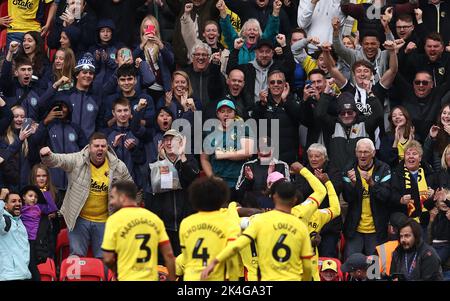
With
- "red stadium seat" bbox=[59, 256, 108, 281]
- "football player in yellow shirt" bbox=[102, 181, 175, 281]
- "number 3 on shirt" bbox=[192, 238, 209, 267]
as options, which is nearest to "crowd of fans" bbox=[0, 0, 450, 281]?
"red stadium seat" bbox=[59, 256, 108, 281]

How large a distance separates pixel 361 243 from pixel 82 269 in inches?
149

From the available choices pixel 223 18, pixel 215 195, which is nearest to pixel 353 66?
pixel 223 18

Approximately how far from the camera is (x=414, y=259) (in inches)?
755

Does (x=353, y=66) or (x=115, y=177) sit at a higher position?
(x=353, y=66)

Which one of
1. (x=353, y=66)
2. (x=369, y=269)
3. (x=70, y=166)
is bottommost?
(x=369, y=269)

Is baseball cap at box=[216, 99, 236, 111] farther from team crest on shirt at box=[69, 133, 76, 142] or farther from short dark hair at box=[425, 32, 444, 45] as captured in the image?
short dark hair at box=[425, 32, 444, 45]

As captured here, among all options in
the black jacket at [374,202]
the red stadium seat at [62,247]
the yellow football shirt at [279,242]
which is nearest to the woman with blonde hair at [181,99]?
the red stadium seat at [62,247]

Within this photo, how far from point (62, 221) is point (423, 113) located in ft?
17.8

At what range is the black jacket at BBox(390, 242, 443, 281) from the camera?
62.5 feet

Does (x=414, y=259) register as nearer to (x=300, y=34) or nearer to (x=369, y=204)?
(x=369, y=204)

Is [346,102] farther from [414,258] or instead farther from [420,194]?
[414,258]

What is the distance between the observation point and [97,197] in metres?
20.8
